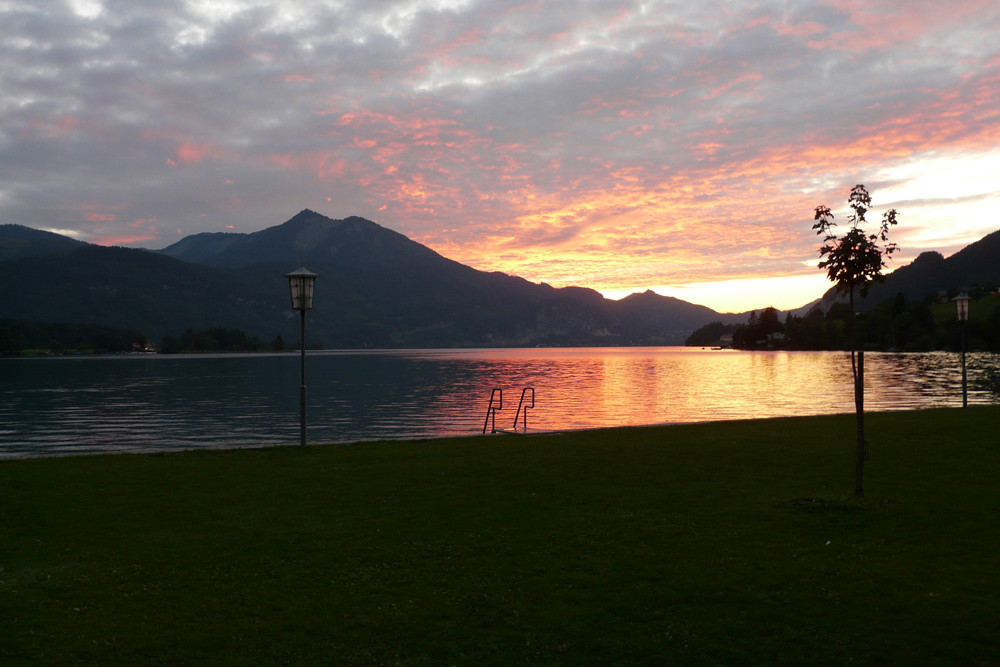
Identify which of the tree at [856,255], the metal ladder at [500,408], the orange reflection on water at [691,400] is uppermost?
the tree at [856,255]

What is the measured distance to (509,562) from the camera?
10.6 meters

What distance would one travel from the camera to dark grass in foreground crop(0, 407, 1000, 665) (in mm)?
7637

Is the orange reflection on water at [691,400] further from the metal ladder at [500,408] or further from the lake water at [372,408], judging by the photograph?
the metal ladder at [500,408]

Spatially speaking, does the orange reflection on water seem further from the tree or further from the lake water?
the tree

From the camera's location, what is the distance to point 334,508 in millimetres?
14453

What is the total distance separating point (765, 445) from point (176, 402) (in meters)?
54.1

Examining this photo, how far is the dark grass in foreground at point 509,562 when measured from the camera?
7637 mm

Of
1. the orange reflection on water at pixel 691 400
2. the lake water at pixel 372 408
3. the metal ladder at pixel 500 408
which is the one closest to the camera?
the metal ladder at pixel 500 408

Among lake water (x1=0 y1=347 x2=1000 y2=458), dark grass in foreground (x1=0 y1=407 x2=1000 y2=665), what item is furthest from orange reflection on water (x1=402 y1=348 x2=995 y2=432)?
dark grass in foreground (x1=0 y1=407 x2=1000 y2=665)

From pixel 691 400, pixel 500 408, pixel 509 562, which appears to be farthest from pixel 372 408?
pixel 509 562

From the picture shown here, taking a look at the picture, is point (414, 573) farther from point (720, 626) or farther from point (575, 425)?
point (575, 425)

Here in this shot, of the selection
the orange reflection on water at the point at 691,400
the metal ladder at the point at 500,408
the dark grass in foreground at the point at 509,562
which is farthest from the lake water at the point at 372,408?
the dark grass in foreground at the point at 509,562

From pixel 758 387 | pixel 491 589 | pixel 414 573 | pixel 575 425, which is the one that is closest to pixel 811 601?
pixel 491 589

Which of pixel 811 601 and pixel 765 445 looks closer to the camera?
pixel 811 601
